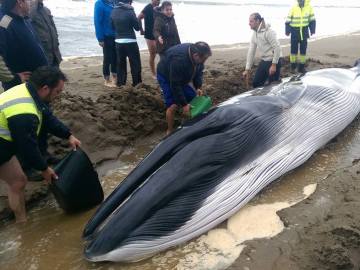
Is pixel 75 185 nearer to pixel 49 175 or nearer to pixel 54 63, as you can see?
pixel 49 175

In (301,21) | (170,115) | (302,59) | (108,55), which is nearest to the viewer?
(170,115)

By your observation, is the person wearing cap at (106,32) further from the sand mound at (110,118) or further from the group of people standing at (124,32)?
the sand mound at (110,118)

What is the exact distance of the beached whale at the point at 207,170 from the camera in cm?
432

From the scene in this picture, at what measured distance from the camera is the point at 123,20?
934 cm

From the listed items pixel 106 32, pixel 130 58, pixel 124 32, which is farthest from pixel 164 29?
pixel 106 32

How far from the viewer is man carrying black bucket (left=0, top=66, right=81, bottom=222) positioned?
4.59 metres

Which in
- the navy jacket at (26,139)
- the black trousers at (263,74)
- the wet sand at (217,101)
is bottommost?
the wet sand at (217,101)

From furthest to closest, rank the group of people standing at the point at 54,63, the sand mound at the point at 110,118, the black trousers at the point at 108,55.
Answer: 1. the black trousers at the point at 108,55
2. the sand mound at the point at 110,118
3. the group of people standing at the point at 54,63

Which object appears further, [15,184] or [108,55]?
[108,55]

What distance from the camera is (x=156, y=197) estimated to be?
14.7 feet

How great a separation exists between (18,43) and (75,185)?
8.18 ft

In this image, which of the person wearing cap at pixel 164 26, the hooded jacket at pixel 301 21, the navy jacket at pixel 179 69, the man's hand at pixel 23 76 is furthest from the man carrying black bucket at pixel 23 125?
the hooded jacket at pixel 301 21

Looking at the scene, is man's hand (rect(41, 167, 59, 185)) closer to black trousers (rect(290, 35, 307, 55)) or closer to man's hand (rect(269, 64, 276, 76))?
man's hand (rect(269, 64, 276, 76))

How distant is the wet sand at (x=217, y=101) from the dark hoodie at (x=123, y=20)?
129 centimetres
